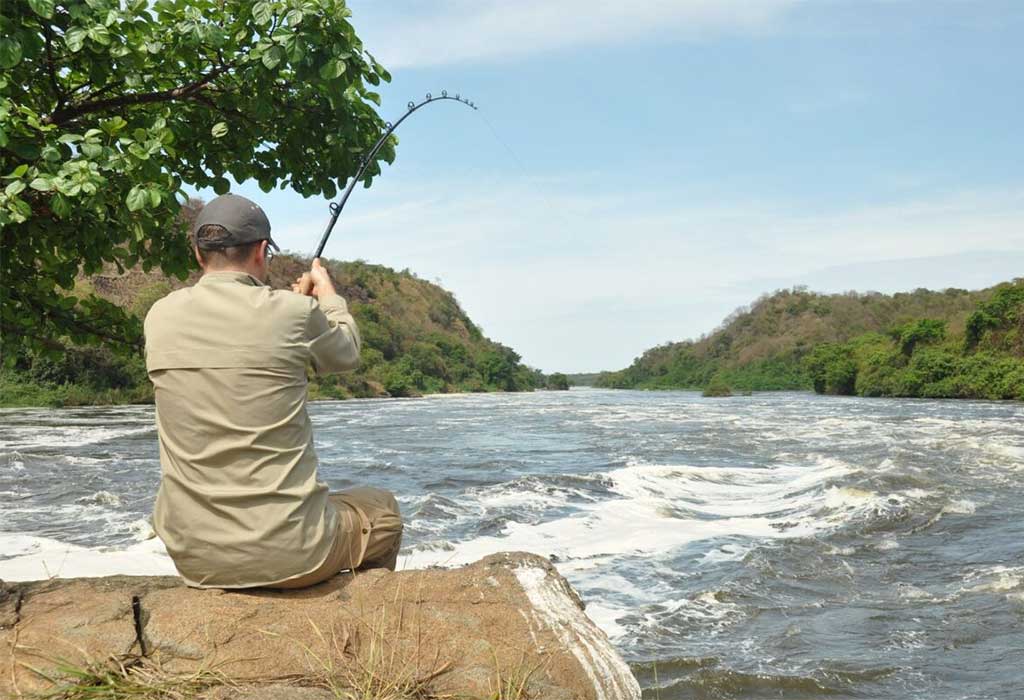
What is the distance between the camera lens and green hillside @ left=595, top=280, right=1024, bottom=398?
47438 mm

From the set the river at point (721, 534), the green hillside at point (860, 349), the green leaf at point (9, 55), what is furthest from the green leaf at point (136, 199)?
the green hillside at point (860, 349)

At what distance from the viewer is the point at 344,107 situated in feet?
15.0

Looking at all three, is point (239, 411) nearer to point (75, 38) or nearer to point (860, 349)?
point (75, 38)

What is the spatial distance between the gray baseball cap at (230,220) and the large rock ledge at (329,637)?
1.15 metres

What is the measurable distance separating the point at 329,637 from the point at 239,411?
80 centimetres

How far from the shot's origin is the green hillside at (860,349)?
4744cm

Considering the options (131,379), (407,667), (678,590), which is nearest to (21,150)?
(407,667)

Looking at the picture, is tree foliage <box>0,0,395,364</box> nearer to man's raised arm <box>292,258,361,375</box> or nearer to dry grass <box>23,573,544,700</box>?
man's raised arm <box>292,258,361,375</box>

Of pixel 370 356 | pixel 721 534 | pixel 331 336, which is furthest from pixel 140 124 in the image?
pixel 370 356

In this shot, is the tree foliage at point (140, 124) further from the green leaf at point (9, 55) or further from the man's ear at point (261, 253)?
the man's ear at point (261, 253)

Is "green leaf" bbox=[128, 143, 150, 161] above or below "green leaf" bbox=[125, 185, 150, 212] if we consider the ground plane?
above

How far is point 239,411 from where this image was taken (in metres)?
2.87

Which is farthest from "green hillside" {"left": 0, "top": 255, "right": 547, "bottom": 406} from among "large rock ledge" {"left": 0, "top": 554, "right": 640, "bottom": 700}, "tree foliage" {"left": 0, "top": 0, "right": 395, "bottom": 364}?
"large rock ledge" {"left": 0, "top": 554, "right": 640, "bottom": 700}

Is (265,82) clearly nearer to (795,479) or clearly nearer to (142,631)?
(142,631)
